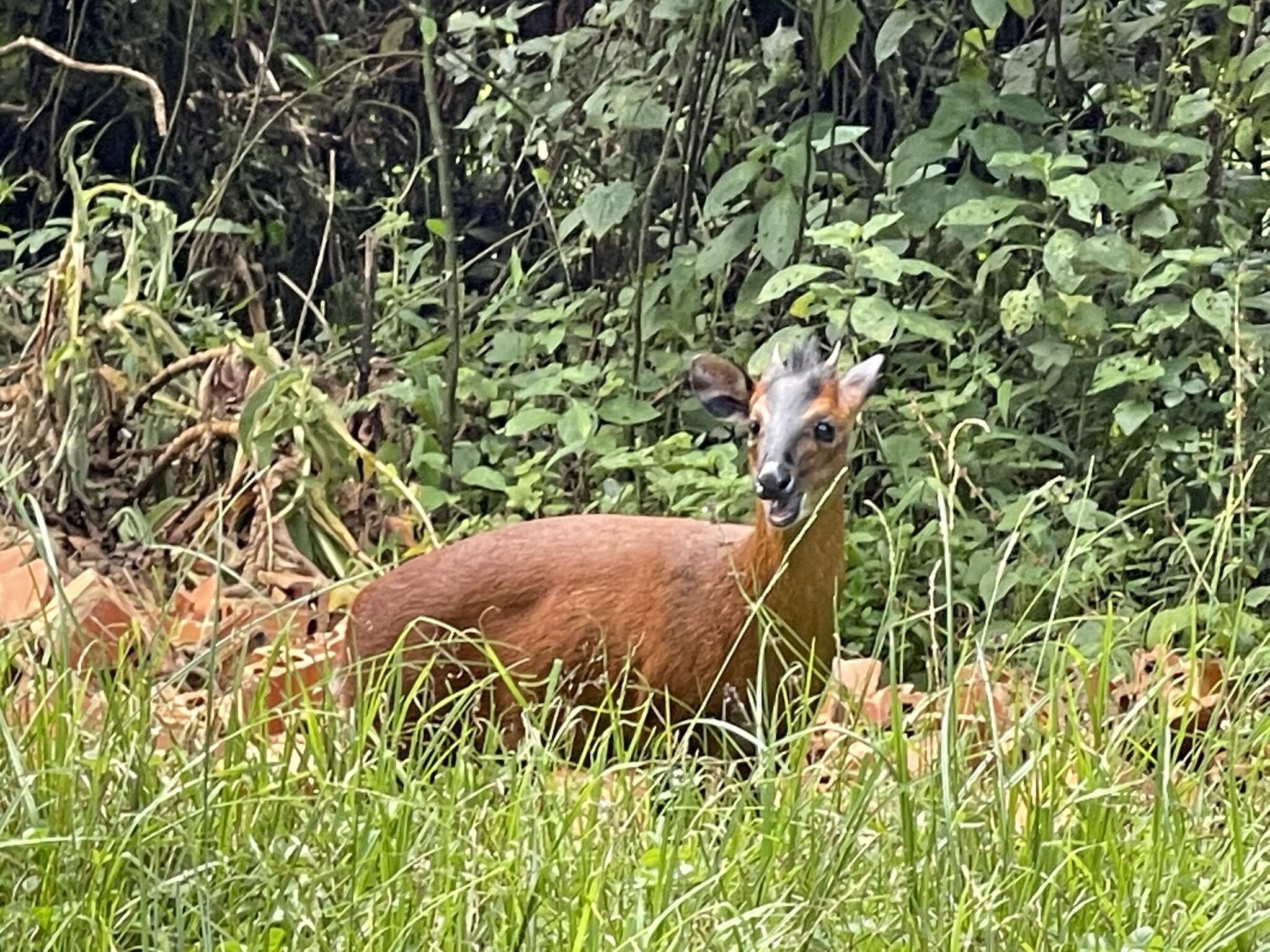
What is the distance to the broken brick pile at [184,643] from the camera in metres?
2.85

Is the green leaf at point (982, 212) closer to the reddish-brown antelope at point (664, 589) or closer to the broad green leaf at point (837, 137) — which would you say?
the broad green leaf at point (837, 137)

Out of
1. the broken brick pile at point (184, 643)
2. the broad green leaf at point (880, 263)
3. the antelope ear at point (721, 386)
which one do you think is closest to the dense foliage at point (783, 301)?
the broad green leaf at point (880, 263)

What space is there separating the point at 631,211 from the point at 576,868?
10.5ft

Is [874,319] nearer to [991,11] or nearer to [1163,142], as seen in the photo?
[991,11]

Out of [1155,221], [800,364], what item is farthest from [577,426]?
[1155,221]

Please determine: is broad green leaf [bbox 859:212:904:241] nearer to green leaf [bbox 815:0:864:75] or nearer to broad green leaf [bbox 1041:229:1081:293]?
broad green leaf [bbox 1041:229:1081:293]

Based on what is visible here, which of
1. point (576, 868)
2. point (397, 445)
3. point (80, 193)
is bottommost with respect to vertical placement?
point (397, 445)

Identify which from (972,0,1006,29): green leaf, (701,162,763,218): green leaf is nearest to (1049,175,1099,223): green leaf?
(972,0,1006,29): green leaf

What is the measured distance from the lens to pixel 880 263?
15.0 ft

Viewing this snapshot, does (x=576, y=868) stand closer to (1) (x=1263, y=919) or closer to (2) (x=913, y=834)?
(2) (x=913, y=834)

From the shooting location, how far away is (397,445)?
5344mm

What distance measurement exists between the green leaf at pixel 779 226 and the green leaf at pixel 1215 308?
95 centimetres

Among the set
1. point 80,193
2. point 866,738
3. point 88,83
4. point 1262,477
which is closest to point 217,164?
point 88,83

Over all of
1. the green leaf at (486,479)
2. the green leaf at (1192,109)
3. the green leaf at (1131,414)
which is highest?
the green leaf at (1192,109)
